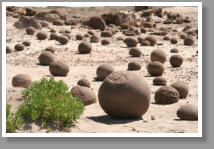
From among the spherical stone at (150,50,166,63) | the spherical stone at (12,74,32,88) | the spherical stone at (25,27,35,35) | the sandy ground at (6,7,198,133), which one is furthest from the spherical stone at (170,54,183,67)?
the spherical stone at (25,27,35,35)

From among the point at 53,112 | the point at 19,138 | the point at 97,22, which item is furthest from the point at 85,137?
the point at 97,22

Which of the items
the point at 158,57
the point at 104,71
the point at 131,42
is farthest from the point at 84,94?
the point at 131,42

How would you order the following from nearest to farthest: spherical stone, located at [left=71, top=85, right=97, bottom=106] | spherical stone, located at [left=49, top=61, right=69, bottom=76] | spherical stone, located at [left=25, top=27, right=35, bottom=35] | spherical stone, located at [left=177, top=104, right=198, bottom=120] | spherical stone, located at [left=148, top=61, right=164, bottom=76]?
spherical stone, located at [left=177, top=104, right=198, bottom=120] → spherical stone, located at [left=71, top=85, right=97, bottom=106] → spherical stone, located at [left=49, top=61, right=69, bottom=76] → spherical stone, located at [left=148, top=61, right=164, bottom=76] → spherical stone, located at [left=25, top=27, right=35, bottom=35]

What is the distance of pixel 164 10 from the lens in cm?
4647

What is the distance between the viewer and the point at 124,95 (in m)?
10.2

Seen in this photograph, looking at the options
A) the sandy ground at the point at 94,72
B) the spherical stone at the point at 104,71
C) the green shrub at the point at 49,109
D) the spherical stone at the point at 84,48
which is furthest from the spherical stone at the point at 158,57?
the green shrub at the point at 49,109

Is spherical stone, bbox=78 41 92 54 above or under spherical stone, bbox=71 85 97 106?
above

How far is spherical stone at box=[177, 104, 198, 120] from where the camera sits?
10.8 m

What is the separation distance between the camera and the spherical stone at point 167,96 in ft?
41.9

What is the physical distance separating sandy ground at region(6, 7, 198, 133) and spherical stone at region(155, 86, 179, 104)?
0.20 metres

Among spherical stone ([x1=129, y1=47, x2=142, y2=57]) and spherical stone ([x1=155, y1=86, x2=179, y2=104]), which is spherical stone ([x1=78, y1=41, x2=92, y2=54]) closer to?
spherical stone ([x1=129, y1=47, x2=142, y2=57])

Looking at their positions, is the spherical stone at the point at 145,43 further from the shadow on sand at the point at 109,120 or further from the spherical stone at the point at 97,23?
the shadow on sand at the point at 109,120

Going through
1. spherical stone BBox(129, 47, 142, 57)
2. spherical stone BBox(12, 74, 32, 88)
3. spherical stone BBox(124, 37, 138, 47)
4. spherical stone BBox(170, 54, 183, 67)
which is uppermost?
spherical stone BBox(124, 37, 138, 47)

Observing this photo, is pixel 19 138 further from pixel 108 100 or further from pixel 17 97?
pixel 108 100
